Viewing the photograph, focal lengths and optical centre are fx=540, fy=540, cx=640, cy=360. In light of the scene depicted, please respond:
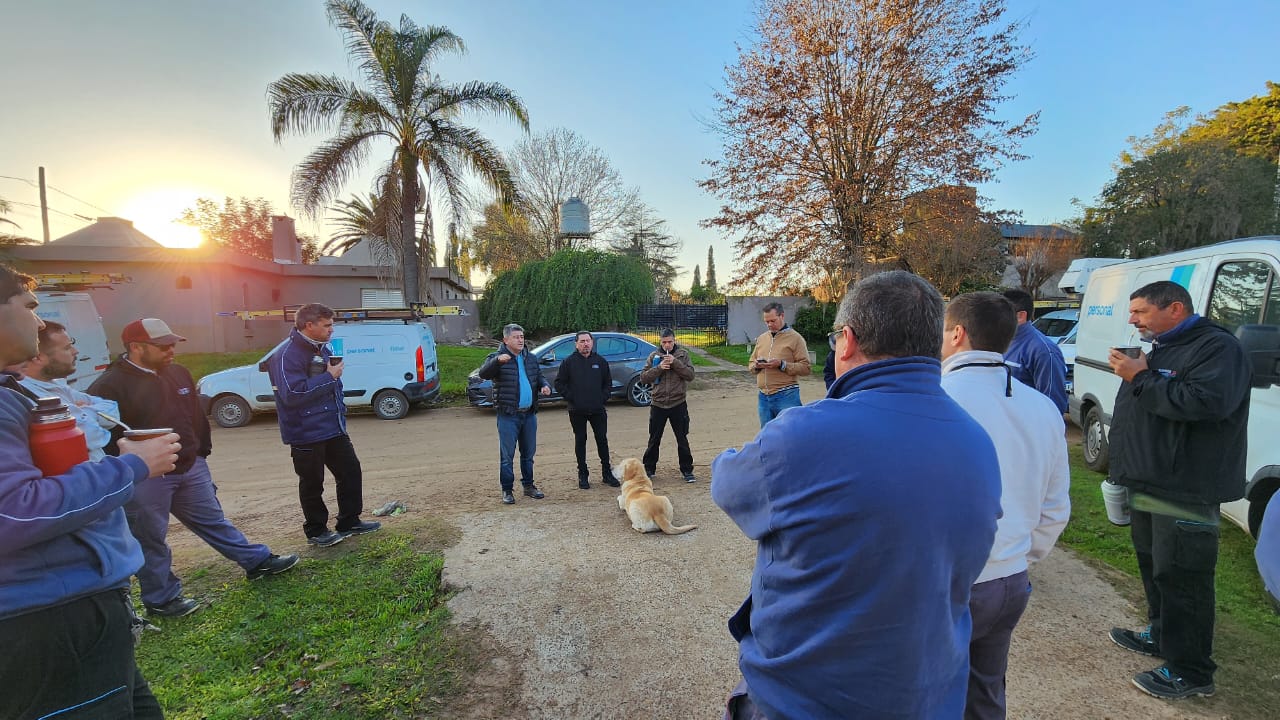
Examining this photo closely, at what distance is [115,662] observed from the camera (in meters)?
1.73

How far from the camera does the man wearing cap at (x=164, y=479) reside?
348 cm

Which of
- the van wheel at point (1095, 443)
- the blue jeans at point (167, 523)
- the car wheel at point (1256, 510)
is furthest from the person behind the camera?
the van wheel at point (1095, 443)

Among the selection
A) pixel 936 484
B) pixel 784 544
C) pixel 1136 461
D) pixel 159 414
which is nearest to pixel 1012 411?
pixel 936 484

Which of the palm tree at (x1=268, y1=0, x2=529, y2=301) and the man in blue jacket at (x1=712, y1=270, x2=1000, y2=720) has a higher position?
the palm tree at (x1=268, y1=0, x2=529, y2=301)

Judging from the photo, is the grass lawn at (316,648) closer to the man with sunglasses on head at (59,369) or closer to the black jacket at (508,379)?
the man with sunglasses on head at (59,369)

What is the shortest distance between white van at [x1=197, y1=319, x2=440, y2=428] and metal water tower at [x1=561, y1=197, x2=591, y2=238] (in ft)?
45.7

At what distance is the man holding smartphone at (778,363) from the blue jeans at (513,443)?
250 cm

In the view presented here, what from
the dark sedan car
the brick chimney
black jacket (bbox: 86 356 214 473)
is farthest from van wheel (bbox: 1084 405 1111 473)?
the brick chimney

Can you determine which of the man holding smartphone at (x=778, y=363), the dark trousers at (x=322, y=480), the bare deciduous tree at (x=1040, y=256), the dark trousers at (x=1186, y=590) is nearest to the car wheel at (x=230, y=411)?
the dark trousers at (x=322, y=480)

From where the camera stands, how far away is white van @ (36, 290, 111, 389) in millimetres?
8258

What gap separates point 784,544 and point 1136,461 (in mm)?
2678

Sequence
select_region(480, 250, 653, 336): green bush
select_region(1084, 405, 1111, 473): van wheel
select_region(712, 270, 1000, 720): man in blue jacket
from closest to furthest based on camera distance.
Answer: select_region(712, 270, 1000, 720): man in blue jacket < select_region(1084, 405, 1111, 473): van wheel < select_region(480, 250, 653, 336): green bush

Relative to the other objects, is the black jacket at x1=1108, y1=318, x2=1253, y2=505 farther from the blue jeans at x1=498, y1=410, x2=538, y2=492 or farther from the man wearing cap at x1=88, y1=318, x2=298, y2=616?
the man wearing cap at x1=88, y1=318, x2=298, y2=616

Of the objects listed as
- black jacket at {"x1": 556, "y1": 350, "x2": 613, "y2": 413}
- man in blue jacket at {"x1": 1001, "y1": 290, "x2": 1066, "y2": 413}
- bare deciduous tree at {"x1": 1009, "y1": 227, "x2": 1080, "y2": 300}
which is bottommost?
black jacket at {"x1": 556, "y1": 350, "x2": 613, "y2": 413}
